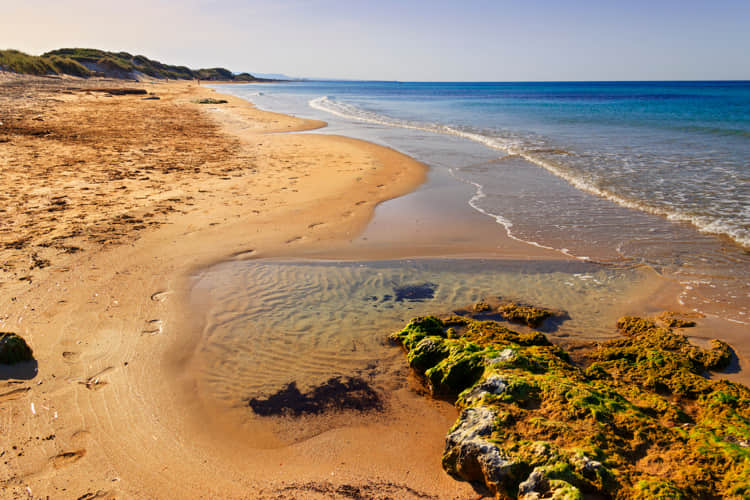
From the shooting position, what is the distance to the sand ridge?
3307 mm

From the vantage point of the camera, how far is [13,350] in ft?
14.0

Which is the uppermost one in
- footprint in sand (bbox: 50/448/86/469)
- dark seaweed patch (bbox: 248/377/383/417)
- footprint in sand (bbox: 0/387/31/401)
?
footprint in sand (bbox: 0/387/31/401)

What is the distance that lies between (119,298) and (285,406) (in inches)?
128

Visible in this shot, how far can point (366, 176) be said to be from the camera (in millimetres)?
13227

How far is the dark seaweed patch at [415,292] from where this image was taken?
616 cm

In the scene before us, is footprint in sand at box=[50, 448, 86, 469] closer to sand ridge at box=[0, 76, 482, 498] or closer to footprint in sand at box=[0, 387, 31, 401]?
sand ridge at box=[0, 76, 482, 498]

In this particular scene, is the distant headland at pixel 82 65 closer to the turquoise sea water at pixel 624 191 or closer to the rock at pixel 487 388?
the turquoise sea water at pixel 624 191

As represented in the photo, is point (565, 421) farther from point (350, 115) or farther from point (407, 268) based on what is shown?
point (350, 115)

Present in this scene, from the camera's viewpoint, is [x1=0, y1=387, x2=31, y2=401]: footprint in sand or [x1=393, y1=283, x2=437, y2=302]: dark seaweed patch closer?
[x1=0, y1=387, x2=31, y2=401]: footprint in sand

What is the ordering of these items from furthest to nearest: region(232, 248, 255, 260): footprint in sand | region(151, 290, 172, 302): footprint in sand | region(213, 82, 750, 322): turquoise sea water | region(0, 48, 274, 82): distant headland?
region(0, 48, 274, 82): distant headland, region(213, 82, 750, 322): turquoise sea water, region(232, 248, 255, 260): footprint in sand, region(151, 290, 172, 302): footprint in sand

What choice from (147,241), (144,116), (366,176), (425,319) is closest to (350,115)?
(144,116)

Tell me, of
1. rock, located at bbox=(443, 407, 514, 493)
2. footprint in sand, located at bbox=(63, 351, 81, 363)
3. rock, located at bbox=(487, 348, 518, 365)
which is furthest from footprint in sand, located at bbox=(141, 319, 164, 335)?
rock, located at bbox=(487, 348, 518, 365)

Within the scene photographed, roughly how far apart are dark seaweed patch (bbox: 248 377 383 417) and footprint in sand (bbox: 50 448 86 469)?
4.57 feet

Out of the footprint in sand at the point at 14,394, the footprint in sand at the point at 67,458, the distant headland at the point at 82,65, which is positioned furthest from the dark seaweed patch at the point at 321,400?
the distant headland at the point at 82,65
